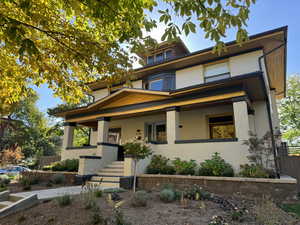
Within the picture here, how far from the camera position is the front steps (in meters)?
7.73

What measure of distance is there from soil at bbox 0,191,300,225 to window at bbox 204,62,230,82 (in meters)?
6.54

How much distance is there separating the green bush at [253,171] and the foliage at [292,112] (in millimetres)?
21242

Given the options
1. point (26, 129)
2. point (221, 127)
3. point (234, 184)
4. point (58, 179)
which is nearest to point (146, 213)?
point (234, 184)

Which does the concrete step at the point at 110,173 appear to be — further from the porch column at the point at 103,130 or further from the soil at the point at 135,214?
the soil at the point at 135,214

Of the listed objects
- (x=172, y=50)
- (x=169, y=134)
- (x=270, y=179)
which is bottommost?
(x=270, y=179)

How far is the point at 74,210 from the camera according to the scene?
13.9 feet

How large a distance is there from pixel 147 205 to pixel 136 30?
12.8ft

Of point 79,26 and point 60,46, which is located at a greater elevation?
point 79,26

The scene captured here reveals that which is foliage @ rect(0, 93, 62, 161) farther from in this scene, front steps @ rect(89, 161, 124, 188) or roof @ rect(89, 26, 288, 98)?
roof @ rect(89, 26, 288, 98)

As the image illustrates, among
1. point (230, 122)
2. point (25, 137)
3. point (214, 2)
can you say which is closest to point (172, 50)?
point (230, 122)

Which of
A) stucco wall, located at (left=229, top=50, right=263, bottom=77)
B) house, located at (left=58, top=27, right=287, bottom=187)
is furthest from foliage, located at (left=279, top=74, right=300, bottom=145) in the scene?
stucco wall, located at (left=229, top=50, right=263, bottom=77)

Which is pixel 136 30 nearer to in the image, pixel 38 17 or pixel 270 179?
pixel 38 17

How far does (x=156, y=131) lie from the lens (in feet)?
39.7

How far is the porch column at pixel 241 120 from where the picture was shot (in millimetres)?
7096
